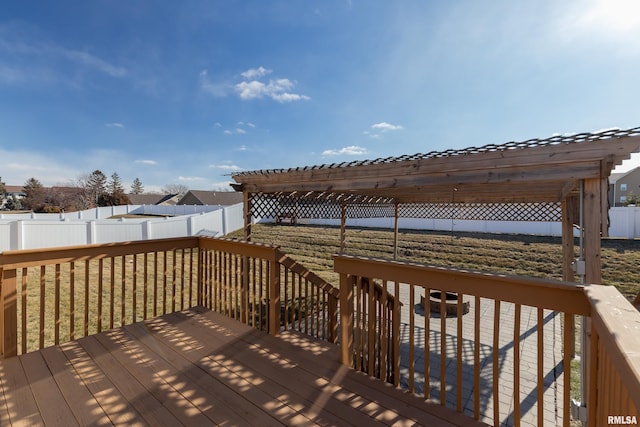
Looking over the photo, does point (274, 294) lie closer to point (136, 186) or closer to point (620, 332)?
point (620, 332)

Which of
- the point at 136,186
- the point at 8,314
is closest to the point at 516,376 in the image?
the point at 8,314

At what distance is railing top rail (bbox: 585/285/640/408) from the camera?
2.14ft

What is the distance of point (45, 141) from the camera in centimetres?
2248

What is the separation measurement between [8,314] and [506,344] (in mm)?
6236

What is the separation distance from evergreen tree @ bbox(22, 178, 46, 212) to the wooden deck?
124 ft

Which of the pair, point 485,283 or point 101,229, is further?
point 101,229

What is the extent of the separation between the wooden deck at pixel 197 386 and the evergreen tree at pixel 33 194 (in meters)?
37.9

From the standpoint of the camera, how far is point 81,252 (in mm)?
3102

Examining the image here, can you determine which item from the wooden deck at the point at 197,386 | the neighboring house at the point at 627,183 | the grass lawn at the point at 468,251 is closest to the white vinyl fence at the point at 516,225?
the grass lawn at the point at 468,251

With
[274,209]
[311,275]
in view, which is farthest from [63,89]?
[311,275]

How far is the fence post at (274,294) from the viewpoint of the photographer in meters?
3.14

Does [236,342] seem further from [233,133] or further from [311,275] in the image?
[233,133]

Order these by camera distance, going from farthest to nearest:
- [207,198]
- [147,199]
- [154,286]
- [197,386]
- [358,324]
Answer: [147,199] < [207,198] < [154,286] < [358,324] < [197,386]

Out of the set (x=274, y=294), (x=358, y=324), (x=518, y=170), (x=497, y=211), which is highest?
(x=518, y=170)
